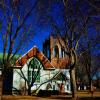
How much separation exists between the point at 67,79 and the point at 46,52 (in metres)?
10.3

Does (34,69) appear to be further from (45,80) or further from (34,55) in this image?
(45,80)

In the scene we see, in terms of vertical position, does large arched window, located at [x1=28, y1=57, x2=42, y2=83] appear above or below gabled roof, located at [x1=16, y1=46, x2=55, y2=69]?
below

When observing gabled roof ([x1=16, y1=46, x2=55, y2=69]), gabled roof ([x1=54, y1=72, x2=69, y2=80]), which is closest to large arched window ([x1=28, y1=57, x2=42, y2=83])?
gabled roof ([x1=16, y1=46, x2=55, y2=69])

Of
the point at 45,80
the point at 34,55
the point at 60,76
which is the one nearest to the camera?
the point at 45,80

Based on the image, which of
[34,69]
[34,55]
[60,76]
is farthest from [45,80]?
[34,55]

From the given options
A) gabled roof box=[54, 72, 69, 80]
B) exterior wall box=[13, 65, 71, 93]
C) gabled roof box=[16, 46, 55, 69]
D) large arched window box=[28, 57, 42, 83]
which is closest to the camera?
exterior wall box=[13, 65, 71, 93]

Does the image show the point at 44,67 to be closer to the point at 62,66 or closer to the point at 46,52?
the point at 62,66

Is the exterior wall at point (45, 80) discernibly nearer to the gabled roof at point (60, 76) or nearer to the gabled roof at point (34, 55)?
the gabled roof at point (60, 76)

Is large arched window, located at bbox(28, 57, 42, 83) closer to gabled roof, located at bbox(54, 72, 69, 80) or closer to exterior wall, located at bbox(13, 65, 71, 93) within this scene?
exterior wall, located at bbox(13, 65, 71, 93)

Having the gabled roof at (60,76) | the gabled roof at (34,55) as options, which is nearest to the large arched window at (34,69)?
the gabled roof at (34,55)

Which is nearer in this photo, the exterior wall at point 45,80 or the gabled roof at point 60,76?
the exterior wall at point 45,80

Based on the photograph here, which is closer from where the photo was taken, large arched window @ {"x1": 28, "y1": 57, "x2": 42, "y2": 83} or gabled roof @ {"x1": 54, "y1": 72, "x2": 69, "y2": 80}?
large arched window @ {"x1": 28, "y1": 57, "x2": 42, "y2": 83}

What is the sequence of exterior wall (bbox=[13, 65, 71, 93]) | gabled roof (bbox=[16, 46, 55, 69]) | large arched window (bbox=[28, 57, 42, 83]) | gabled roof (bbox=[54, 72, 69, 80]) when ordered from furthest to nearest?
gabled roof (bbox=[54, 72, 69, 80]) < gabled roof (bbox=[16, 46, 55, 69]) < large arched window (bbox=[28, 57, 42, 83]) < exterior wall (bbox=[13, 65, 71, 93])

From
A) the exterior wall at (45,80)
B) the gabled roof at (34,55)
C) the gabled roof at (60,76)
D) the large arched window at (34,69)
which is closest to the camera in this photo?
the exterior wall at (45,80)
